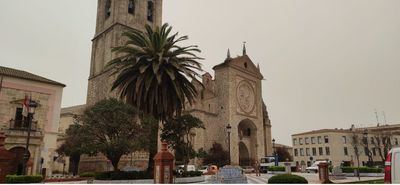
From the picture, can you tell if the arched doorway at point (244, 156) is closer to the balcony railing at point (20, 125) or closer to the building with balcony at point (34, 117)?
the building with balcony at point (34, 117)

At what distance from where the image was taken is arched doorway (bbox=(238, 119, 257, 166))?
61531mm

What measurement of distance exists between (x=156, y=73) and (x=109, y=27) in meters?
26.2

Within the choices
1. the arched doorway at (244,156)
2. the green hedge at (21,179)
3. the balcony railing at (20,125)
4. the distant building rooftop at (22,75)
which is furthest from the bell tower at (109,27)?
the arched doorway at (244,156)

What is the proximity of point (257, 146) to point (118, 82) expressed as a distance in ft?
143

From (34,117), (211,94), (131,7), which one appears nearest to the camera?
(34,117)

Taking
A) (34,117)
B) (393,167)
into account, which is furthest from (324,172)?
(34,117)

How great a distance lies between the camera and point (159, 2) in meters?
49.6

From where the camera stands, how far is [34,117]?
29.8 m

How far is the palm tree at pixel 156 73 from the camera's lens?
23.0 m

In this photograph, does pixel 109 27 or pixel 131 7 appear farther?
pixel 131 7

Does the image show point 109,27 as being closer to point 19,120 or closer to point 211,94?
point 19,120

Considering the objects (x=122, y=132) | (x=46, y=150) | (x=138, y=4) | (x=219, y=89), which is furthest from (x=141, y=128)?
(x=219, y=89)

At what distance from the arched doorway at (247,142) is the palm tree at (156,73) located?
38.6 m

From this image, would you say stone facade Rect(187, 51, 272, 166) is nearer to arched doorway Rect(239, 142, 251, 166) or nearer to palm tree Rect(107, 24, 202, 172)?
arched doorway Rect(239, 142, 251, 166)
